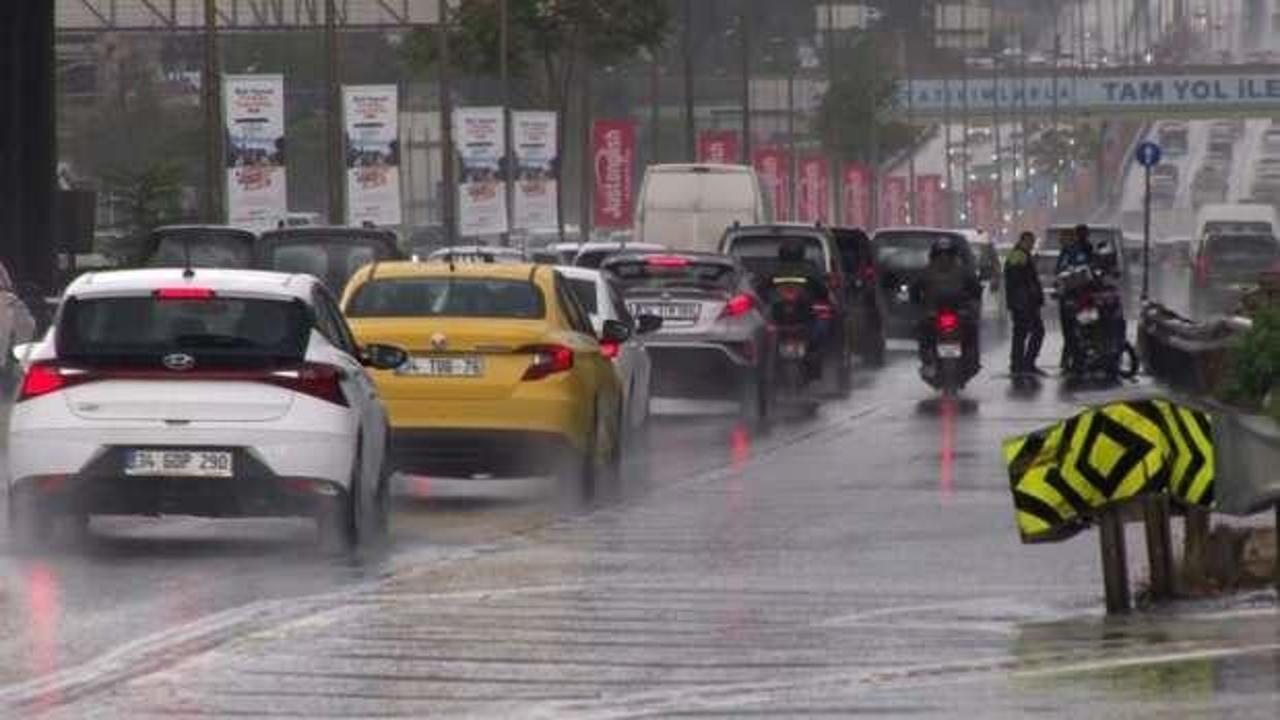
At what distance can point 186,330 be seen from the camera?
21344 mm

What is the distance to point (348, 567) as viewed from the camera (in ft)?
66.3

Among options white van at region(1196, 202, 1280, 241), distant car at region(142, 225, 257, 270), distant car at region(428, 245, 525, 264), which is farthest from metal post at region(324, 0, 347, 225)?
white van at region(1196, 202, 1280, 241)

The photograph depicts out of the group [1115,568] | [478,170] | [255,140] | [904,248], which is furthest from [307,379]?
[478,170]

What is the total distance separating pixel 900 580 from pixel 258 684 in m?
5.17

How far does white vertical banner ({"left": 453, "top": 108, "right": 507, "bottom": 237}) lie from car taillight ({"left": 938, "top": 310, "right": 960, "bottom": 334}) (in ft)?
74.2

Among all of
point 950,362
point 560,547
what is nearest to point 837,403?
point 950,362

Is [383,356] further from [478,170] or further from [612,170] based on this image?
[612,170]

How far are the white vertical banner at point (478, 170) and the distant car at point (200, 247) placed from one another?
18408 millimetres

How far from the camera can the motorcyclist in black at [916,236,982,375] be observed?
42844mm

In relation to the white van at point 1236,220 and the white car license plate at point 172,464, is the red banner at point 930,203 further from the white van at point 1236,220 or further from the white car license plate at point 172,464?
the white car license plate at point 172,464

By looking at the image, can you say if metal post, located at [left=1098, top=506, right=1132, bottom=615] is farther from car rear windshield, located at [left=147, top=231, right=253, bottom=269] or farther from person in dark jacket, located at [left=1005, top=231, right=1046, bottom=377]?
person in dark jacket, located at [left=1005, top=231, right=1046, bottom=377]

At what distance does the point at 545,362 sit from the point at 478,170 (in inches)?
1586

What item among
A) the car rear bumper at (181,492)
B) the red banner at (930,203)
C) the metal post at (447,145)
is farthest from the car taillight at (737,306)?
the red banner at (930,203)

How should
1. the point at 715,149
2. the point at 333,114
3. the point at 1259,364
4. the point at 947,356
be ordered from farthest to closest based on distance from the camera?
the point at 715,149, the point at 333,114, the point at 947,356, the point at 1259,364
